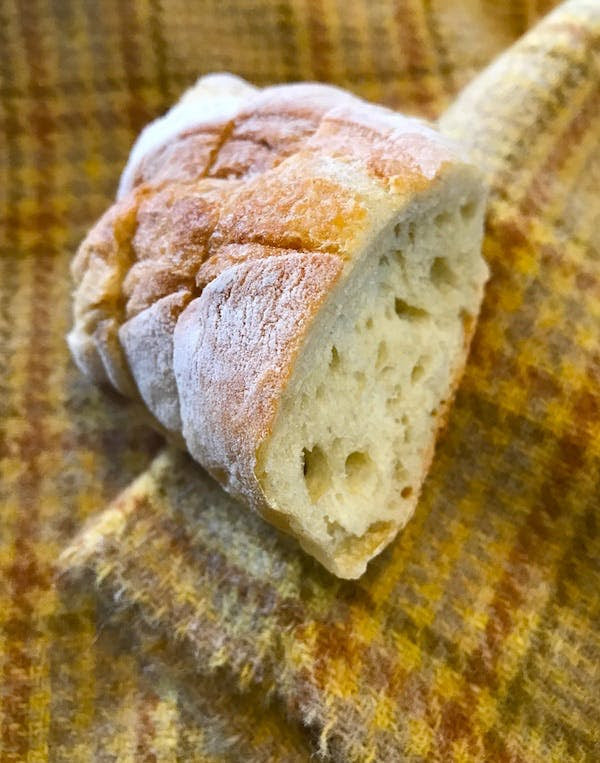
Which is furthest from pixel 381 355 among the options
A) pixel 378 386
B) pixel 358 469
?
pixel 358 469

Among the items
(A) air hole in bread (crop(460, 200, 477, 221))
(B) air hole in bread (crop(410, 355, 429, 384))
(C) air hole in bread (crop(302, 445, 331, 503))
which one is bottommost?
(C) air hole in bread (crop(302, 445, 331, 503))

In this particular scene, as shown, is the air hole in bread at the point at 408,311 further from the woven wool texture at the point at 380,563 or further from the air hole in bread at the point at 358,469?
the air hole in bread at the point at 358,469

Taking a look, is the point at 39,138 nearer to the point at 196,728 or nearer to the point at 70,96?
the point at 70,96

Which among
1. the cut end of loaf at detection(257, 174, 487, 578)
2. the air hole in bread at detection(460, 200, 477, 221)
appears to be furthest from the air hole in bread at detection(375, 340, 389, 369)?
the air hole in bread at detection(460, 200, 477, 221)

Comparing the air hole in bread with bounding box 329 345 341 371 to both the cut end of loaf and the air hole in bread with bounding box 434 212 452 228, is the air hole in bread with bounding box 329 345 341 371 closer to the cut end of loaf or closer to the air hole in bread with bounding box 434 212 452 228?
the cut end of loaf

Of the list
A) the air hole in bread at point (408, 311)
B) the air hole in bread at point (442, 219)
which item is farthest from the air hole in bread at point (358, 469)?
the air hole in bread at point (442, 219)

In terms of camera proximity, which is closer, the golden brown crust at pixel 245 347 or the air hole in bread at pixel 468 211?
the golden brown crust at pixel 245 347

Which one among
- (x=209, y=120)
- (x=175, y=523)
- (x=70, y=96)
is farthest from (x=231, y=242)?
(x=70, y=96)
